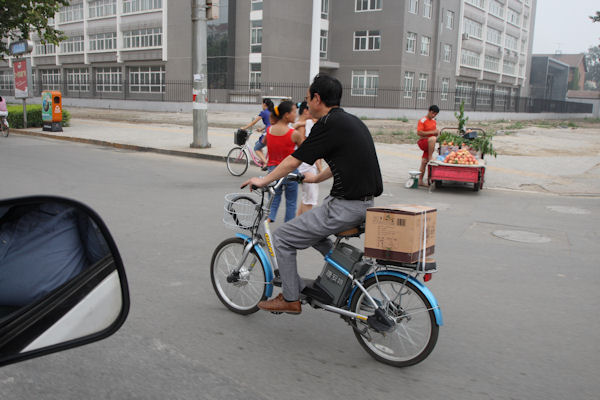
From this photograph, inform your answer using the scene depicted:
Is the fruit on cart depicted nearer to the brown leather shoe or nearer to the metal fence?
the brown leather shoe

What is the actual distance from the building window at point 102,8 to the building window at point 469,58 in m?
35.6

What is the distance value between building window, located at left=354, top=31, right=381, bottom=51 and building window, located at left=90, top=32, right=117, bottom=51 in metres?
23.6

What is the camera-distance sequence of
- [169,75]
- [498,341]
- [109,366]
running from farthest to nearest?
[169,75] < [498,341] < [109,366]

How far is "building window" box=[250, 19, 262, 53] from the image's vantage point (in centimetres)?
4294

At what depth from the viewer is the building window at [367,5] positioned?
4588 centimetres

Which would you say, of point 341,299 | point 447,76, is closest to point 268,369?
point 341,299

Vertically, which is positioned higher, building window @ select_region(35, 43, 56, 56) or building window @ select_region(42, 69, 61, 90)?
building window @ select_region(35, 43, 56, 56)

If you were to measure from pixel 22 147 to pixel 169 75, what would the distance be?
32685 millimetres

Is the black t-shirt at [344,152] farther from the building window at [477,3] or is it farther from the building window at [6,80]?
the building window at [6,80]

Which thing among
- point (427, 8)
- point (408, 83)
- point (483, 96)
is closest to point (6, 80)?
point (408, 83)

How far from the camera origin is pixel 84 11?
5466cm

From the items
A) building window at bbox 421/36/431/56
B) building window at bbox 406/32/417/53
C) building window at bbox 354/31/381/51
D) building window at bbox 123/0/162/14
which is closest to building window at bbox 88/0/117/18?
building window at bbox 123/0/162/14

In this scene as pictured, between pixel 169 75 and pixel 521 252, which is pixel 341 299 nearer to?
pixel 521 252

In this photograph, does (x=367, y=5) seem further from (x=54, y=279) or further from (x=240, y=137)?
(x=54, y=279)
